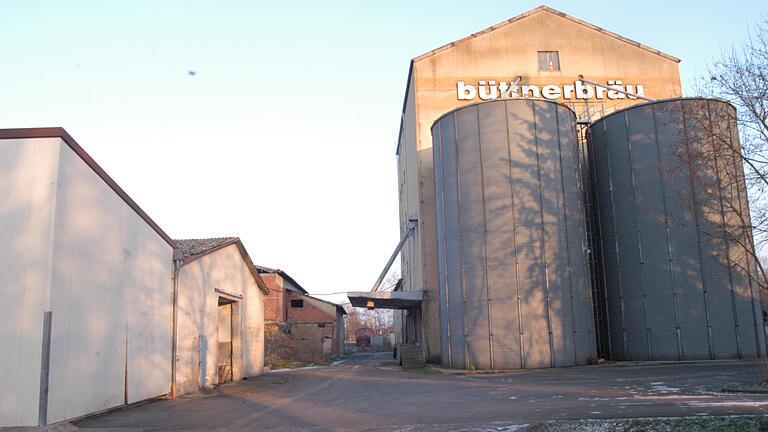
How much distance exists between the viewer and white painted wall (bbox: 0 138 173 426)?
42.5 ft

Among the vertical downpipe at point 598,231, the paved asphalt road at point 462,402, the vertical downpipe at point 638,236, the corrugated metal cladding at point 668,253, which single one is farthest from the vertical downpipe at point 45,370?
the vertical downpipe at point 598,231

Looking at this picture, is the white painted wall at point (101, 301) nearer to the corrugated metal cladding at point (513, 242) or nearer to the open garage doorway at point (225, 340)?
the open garage doorway at point (225, 340)

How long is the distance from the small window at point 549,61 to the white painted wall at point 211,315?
69.6 ft

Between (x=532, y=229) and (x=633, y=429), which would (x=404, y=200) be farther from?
(x=633, y=429)

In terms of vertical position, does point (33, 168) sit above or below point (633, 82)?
below

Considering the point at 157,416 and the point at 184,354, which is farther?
the point at 184,354

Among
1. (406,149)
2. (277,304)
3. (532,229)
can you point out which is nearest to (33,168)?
(532,229)

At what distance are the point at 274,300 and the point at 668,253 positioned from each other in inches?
1345

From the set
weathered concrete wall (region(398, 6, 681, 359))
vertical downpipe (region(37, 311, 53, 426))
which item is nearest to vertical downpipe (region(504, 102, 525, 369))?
weathered concrete wall (region(398, 6, 681, 359))

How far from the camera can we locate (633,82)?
3781 cm

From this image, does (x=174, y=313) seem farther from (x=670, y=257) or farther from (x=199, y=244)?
(x=670, y=257)

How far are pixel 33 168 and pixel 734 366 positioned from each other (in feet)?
75.7

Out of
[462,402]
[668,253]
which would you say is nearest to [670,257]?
[668,253]

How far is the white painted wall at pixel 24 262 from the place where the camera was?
12781 millimetres
